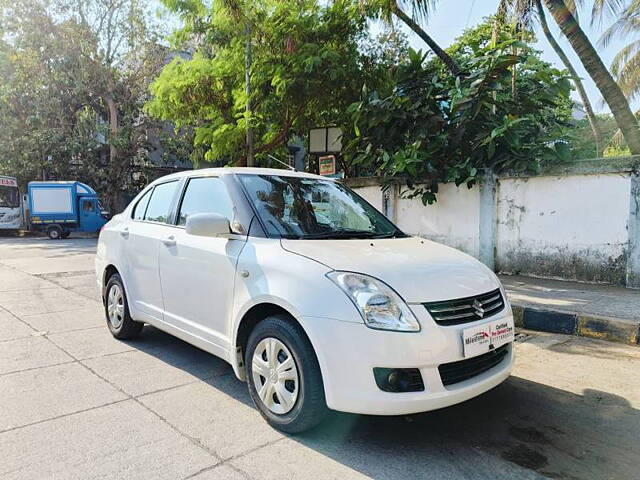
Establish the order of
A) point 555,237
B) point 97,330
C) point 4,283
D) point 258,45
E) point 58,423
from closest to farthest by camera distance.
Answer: point 58,423 < point 97,330 < point 555,237 < point 4,283 < point 258,45

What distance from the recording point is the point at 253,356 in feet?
9.93

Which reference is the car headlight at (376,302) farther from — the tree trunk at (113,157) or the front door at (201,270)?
the tree trunk at (113,157)

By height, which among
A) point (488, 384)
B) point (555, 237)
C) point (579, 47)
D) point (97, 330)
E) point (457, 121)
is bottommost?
point (97, 330)

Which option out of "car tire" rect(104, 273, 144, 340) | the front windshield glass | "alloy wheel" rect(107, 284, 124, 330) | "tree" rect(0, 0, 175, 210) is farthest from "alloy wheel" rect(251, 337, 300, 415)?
the front windshield glass

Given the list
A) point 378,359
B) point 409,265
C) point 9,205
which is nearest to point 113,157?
point 9,205

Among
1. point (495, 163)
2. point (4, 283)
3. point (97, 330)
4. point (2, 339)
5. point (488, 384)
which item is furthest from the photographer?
point (4, 283)

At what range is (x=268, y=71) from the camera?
30.3 ft

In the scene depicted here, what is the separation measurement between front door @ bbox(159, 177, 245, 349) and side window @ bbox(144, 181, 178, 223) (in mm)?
268

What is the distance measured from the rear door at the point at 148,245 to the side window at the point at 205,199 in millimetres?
200

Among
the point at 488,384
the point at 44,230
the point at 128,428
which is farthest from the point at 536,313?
the point at 44,230

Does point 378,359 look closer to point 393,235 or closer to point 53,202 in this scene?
point 393,235

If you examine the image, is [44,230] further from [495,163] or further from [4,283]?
[495,163]

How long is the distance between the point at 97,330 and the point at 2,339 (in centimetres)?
87

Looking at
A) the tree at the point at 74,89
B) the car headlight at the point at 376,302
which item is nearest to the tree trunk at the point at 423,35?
the car headlight at the point at 376,302
